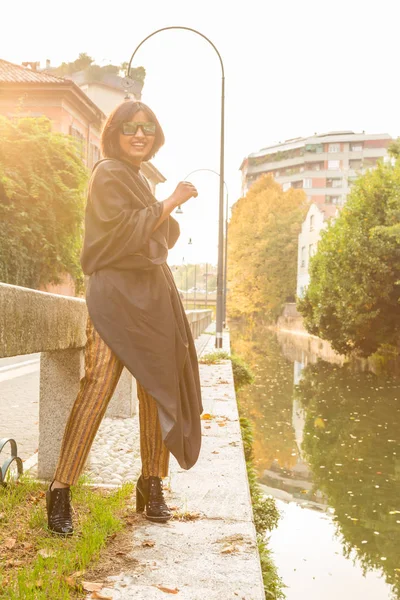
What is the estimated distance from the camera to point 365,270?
23.3 m

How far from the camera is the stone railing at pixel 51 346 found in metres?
3.04

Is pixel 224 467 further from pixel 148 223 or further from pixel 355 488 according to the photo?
pixel 355 488

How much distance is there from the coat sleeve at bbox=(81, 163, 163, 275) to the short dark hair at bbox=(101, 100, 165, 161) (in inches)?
7.0

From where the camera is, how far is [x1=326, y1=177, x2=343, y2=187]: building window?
9988 centimetres

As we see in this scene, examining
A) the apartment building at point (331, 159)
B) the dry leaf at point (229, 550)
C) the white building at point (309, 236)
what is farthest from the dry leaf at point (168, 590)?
the apartment building at point (331, 159)

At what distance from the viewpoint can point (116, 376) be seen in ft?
11.0

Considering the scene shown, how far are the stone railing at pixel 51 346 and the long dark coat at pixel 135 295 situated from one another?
0.26 metres

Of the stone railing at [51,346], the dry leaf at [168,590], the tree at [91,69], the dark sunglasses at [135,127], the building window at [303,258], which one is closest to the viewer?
the dry leaf at [168,590]

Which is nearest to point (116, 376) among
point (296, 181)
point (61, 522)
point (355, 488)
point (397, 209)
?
point (61, 522)

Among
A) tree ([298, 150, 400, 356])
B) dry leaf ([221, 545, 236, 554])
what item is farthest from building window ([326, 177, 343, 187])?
dry leaf ([221, 545, 236, 554])

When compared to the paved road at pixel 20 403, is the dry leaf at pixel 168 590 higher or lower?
higher

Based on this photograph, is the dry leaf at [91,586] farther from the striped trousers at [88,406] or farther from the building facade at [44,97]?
the building facade at [44,97]

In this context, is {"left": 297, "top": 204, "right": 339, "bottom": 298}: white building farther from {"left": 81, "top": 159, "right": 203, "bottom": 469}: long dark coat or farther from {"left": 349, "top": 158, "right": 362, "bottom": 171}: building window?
{"left": 81, "top": 159, "right": 203, "bottom": 469}: long dark coat

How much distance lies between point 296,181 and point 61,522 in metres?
104
